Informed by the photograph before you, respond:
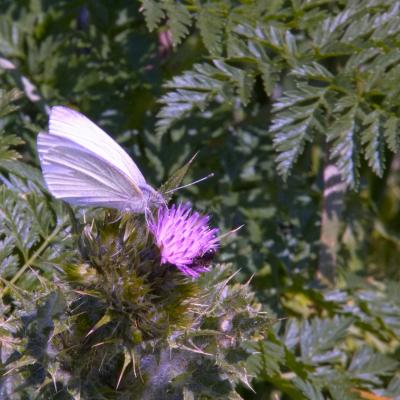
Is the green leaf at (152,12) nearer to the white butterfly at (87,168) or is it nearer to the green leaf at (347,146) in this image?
the white butterfly at (87,168)

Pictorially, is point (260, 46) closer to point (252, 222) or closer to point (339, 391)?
point (252, 222)

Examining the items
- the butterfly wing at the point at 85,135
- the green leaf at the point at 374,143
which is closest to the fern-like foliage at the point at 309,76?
the green leaf at the point at 374,143

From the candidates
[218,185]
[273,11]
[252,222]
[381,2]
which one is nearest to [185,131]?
[218,185]

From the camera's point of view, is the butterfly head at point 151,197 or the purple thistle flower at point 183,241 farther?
the butterfly head at point 151,197

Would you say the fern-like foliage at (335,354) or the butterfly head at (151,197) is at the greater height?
the butterfly head at (151,197)

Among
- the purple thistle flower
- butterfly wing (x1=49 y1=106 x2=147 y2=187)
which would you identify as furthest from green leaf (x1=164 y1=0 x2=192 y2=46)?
the purple thistle flower

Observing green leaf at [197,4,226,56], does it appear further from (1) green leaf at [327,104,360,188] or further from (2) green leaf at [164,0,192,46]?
(1) green leaf at [327,104,360,188]

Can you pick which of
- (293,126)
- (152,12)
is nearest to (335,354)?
(293,126)
